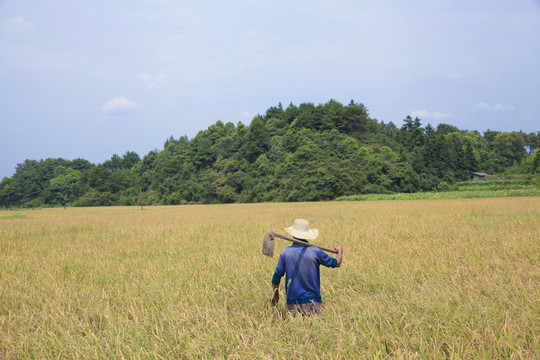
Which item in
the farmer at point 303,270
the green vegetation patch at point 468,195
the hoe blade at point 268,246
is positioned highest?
the hoe blade at point 268,246

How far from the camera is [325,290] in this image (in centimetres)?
456

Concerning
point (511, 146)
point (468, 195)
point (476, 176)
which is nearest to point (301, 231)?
point (468, 195)

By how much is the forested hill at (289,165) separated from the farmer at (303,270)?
4907 centimetres

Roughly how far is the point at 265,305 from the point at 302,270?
1007mm

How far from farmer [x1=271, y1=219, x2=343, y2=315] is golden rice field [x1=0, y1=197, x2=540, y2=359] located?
0.24 metres

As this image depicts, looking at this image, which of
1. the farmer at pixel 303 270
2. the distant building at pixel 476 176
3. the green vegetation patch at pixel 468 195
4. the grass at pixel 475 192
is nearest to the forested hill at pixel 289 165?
the distant building at pixel 476 176

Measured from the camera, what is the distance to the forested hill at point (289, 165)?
54.4 meters

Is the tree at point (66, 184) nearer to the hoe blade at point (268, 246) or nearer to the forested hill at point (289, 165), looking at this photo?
the forested hill at point (289, 165)

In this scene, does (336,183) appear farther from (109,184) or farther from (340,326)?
(109,184)

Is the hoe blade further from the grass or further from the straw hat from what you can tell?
the grass

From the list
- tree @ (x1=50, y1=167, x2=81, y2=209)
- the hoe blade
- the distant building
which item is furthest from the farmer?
tree @ (x1=50, y1=167, x2=81, y2=209)

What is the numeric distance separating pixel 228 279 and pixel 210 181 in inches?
2517

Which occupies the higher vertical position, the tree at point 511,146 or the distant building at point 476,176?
the tree at point 511,146

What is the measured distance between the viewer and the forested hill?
54.4 metres
